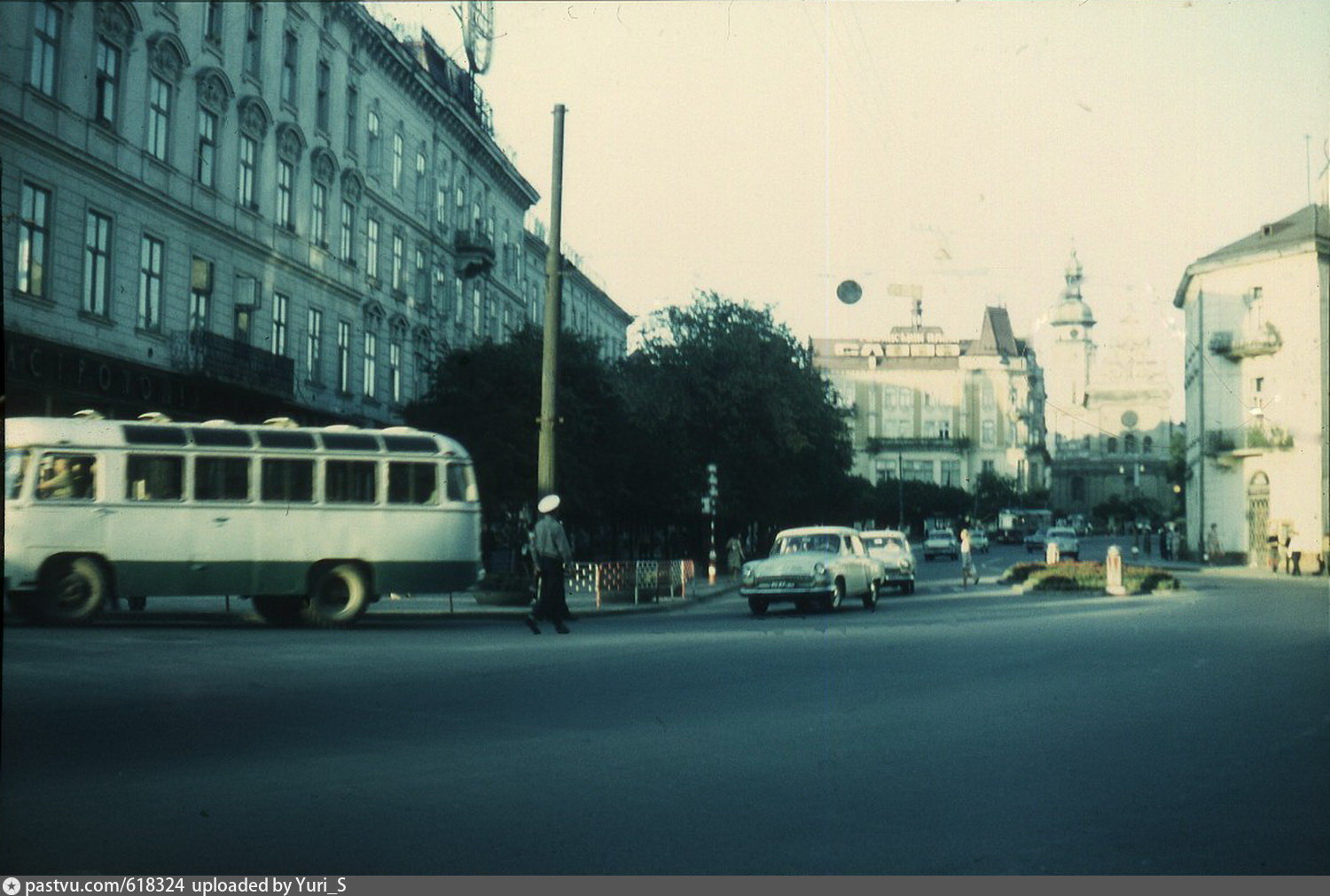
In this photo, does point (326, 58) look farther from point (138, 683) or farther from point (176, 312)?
point (138, 683)

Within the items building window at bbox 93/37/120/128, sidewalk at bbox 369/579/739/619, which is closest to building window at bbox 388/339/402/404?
building window at bbox 93/37/120/128

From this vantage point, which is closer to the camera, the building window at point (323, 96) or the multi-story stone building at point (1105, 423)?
the building window at point (323, 96)

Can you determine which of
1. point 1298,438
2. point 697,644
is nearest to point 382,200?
point 697,644

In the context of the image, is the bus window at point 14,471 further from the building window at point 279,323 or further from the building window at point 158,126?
the building window at point 158,126

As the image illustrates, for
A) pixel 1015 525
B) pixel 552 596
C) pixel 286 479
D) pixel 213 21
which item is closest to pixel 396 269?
pixel 286 479

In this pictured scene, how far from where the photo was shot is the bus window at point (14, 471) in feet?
22.6

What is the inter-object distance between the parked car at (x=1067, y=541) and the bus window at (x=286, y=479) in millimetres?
45806

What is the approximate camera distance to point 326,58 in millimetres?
7363

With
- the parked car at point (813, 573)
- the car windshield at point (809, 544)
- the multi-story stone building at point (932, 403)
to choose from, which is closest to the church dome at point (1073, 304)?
the parked car at point (813, 573)

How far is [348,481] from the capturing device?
456 inches

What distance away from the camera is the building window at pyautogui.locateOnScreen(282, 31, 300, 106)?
6.91 metres

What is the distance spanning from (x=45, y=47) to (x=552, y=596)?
409 inches

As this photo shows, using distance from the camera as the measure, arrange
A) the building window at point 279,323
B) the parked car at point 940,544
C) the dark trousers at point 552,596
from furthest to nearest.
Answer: the parked car at point 940,544, the dark trousers at point 552,596, the building window at point 279,323
